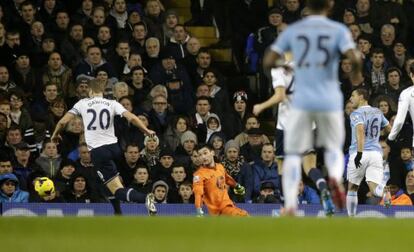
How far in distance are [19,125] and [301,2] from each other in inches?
246

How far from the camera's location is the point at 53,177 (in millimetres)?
21891

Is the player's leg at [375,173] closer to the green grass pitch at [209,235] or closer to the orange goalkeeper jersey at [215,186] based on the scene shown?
the orange goalkeeper jersey at [215,186]

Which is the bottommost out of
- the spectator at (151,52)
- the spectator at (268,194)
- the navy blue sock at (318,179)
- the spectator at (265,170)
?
the spectator at (268,194)

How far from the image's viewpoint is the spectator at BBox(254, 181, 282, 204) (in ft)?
71.5

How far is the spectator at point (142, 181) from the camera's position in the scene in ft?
70.7

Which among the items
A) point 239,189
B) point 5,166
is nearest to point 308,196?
point 239,189

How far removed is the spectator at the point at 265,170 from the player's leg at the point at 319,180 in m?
5.07

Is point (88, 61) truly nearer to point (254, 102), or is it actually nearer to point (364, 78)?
point (254, 102)

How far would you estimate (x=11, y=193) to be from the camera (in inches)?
842

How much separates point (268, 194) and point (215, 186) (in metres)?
1.81

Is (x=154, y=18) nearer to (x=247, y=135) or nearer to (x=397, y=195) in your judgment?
(x=247, y=135)

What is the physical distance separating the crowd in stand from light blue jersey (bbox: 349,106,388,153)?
1243 mm

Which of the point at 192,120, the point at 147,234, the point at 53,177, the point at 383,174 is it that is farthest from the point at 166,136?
the point at 147,234

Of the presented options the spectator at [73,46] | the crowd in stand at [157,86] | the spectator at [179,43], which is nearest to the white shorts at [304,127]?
the crowd in stand at [157,86]
